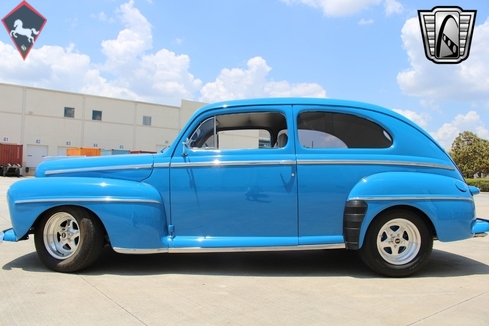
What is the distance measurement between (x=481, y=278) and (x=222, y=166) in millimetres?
3110

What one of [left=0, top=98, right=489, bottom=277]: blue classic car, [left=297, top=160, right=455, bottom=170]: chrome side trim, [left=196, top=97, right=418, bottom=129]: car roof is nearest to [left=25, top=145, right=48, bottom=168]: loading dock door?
[left=0, top=98, right=489, bottom=277]: blue classic car

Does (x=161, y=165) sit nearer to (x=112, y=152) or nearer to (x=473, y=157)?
(x=112, y=152)

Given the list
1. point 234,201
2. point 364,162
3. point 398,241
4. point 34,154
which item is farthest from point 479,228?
point 34,154

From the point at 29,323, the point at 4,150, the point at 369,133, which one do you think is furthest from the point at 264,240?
the point at 4,150

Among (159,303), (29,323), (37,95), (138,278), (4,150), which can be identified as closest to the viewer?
(29,323)

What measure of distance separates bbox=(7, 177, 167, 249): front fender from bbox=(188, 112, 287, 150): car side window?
0.83 m

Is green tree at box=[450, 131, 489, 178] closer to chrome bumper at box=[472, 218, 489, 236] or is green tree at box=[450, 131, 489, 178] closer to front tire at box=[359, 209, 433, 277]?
chrome bumper at box=[472, 218, 489, 236]

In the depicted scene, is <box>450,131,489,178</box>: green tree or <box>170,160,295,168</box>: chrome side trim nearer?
<box>170,160,295,168</box>: chrome side trim

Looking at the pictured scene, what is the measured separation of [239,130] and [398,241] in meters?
2.33

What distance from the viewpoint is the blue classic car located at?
13.3 feet

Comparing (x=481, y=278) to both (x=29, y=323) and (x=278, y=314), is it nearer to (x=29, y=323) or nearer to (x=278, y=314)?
(x=278, y=314)

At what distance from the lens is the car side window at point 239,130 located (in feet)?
14.3

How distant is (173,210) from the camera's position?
13.5 ft

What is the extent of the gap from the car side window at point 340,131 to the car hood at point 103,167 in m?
1.81
